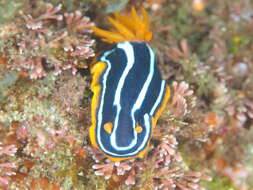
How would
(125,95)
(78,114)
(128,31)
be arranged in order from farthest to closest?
(128,31) → (78,114) → (125,95)

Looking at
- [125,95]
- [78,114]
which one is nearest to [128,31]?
[125,95]

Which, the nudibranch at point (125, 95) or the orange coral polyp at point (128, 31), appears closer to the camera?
the nudibranch at point (125, 95)

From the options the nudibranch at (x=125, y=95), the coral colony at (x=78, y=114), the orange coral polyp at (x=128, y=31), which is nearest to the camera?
the nudibranch at (x=125, y=95)

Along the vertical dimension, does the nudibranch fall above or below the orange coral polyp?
below

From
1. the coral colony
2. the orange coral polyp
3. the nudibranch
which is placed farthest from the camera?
the orange coral polyp

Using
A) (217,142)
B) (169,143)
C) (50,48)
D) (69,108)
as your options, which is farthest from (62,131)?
(217,142)

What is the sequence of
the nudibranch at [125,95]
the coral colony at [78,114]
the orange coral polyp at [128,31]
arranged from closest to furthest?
the nudibranch at [125,95] → the coral colony at [78,114] → the orange coral polyp at [128,31]

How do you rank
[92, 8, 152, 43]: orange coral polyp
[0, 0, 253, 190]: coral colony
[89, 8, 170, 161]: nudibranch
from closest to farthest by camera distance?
[89, 8, 170, 161]: nudibranch < [0, 0, 253, 190]: coral colony < [92, 8, 152, 43]: orange coral polyp

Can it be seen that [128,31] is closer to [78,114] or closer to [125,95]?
[125,95]

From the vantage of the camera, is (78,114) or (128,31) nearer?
(78,114)

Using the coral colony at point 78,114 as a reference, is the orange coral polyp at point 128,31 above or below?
above
